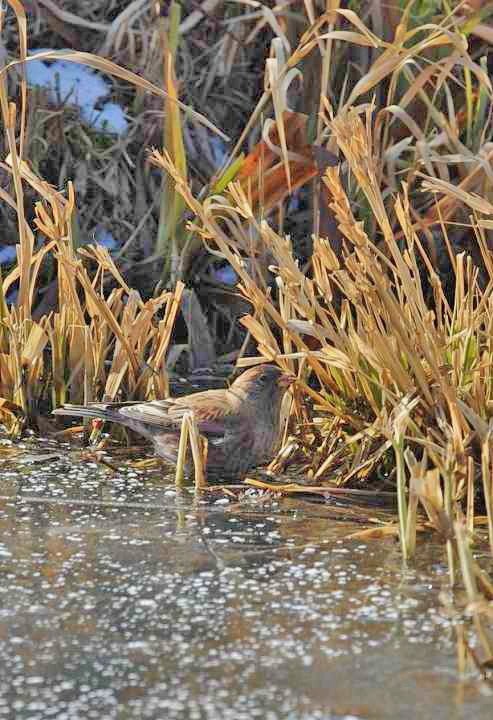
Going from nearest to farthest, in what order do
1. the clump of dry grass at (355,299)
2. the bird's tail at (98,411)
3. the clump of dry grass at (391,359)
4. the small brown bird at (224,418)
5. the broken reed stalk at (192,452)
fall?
1. the clump of dry grass at (391,359)
2. the clump of dry grass at (355,299)
3. the broken reed stalk at (192,452)
4. the small brown bird at (224,418)
5. the bird's tail at (98,411)

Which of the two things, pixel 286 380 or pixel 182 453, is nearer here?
pixel 182 453

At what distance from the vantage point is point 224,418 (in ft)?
15.9

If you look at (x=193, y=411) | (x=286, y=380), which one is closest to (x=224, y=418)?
(x=193, y=411)

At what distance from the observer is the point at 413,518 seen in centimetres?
365

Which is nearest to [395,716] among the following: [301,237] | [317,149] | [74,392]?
[74,392]

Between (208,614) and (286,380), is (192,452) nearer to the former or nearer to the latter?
(286,380)

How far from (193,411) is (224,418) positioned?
0.10 metres

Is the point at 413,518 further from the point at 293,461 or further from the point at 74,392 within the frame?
the point at 74,392

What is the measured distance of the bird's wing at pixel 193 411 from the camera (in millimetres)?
4746

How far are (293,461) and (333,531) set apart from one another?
2.48 feet

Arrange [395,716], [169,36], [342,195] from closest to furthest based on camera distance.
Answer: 1. [395,716]
2. [342,195]
3. [169,36]

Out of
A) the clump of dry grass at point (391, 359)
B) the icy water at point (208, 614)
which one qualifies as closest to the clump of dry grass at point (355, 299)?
the clump of dry grass at point (391, 359)

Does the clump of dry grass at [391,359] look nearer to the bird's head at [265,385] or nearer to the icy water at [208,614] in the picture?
the bird's head at [265,385]

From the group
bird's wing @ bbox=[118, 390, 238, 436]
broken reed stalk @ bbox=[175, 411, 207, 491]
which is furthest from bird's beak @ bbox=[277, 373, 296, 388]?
broken reed stalk @ bbox=[175, 411, 207, 491]
